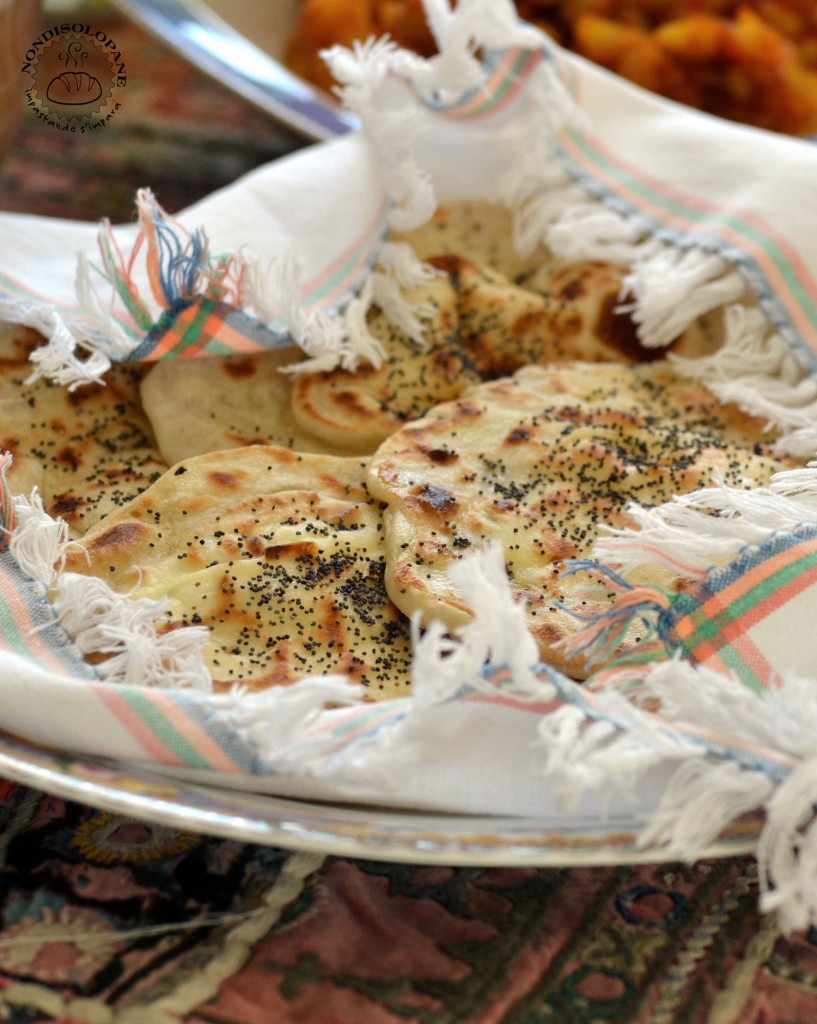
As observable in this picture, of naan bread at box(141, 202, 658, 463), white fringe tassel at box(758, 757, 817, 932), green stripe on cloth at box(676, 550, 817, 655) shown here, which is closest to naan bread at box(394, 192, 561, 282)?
naan bread at box(141, 202, 658, 463)

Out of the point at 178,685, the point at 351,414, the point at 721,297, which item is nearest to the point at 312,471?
the point at 351,414

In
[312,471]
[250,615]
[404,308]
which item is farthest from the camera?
[404,308]

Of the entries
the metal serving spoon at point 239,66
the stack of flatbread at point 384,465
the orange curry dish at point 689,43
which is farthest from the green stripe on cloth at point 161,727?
the orange curry dish at point 689,43

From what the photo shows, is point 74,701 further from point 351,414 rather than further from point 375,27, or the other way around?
point 375,27

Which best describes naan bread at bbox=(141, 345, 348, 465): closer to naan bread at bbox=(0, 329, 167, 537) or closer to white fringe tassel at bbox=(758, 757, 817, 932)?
naan bread at bbox=(0, 329, 167, 537)

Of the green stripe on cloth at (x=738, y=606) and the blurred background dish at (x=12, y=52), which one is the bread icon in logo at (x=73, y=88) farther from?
the green stripe on cloth at (x=738, y=606)
